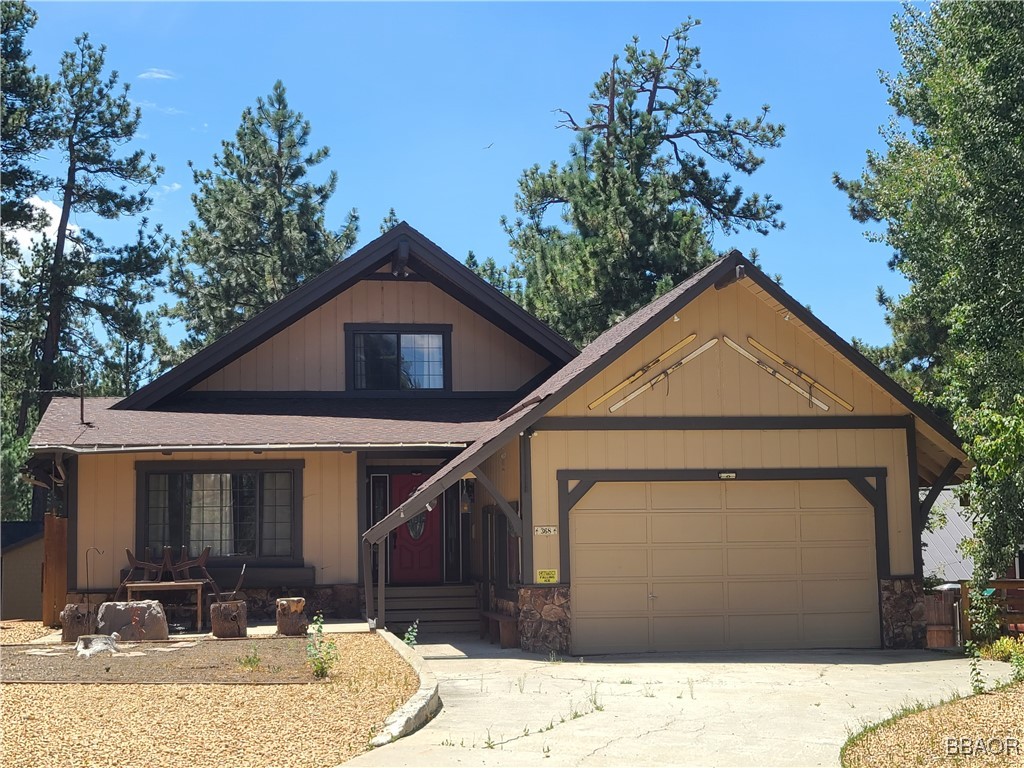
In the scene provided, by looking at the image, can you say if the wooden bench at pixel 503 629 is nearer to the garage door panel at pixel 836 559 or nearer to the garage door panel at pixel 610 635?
the garage door panel at pixel 610 635

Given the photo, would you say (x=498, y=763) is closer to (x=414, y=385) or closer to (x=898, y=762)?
(x=898, y=762)

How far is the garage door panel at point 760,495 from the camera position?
1644 centimetres

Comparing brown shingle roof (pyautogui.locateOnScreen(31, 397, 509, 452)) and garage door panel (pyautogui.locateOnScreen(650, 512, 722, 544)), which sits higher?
brown shingle roof (pyautogui.locateOnScreen(31, 397, 509, 452))

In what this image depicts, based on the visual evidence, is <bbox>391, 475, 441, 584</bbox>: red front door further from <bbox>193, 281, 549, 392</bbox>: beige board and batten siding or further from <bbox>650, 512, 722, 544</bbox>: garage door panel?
<bbox>650, 512, 722, 544</bbox>: garage door panel

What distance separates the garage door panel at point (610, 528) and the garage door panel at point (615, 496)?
0.11m

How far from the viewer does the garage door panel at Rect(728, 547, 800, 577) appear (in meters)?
16.4

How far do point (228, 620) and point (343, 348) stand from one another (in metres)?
6.92

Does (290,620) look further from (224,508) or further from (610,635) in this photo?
(610,635)

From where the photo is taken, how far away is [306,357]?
21047 mm

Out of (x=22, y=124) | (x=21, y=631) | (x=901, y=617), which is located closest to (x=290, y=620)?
(x=21, y=631)

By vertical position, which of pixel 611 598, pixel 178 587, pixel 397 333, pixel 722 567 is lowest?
pixel 611 598

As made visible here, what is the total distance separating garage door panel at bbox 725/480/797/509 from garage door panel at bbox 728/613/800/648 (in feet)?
5.07

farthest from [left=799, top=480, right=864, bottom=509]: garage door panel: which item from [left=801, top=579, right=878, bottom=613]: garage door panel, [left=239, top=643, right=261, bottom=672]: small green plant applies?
[left=239, top=643, right=261, bottom=672]: small green plant

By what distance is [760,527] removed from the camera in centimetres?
1648
